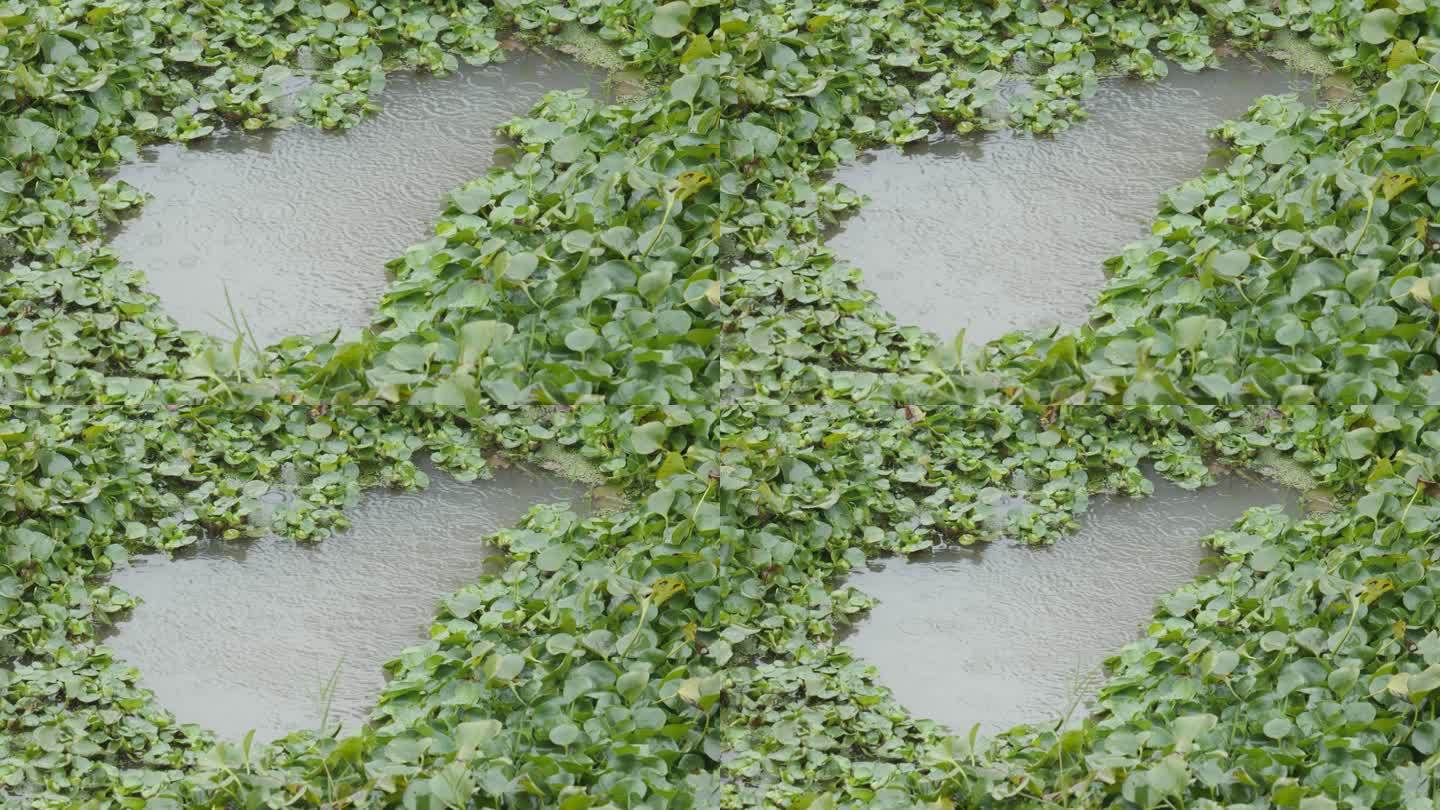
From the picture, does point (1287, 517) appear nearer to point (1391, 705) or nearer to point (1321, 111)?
point (1391, 705)

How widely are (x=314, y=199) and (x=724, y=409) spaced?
118 centimetres

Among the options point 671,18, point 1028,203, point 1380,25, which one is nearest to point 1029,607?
point 1028,203

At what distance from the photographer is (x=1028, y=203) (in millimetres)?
4727

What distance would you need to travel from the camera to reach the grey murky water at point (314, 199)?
4477mm

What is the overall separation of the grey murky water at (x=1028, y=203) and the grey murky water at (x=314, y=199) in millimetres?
823

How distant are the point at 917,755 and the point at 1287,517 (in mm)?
948

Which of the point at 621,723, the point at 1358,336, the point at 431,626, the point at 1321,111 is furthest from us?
the point at 1321,111

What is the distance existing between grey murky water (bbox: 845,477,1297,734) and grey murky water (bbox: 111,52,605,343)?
53.8 inches

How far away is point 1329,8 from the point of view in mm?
5137

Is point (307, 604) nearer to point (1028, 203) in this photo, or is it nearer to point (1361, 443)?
point (1028, 203)

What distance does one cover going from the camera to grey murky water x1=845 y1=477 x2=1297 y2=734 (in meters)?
3.86

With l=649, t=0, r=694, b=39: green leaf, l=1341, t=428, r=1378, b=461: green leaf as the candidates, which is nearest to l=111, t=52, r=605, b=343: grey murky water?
l=649, t=0, r=694, b=39: green leaf

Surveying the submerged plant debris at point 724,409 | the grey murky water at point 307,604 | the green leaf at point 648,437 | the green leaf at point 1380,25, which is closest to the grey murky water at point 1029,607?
the submerged plant debris at point 724,409

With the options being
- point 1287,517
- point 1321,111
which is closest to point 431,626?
point 1287,517
